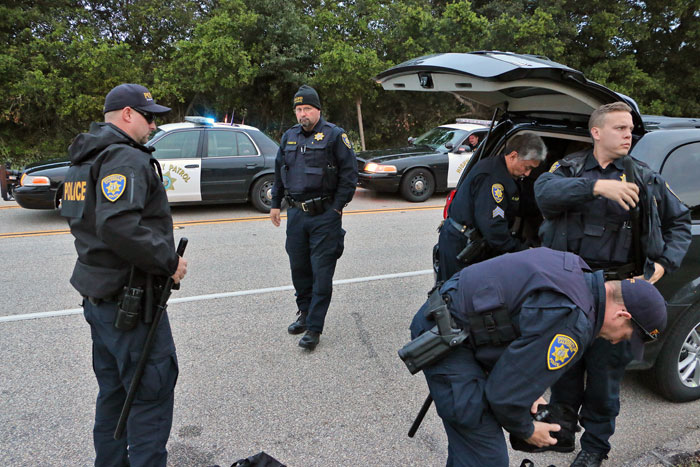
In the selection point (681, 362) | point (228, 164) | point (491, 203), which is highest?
point (491, 203)

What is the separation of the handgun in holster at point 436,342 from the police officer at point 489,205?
56.9 inches

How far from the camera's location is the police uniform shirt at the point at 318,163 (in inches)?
156

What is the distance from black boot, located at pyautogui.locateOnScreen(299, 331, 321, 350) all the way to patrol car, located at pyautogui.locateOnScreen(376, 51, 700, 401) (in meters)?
1.94

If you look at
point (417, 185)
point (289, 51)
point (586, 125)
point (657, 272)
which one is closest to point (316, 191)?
point (586, 125)

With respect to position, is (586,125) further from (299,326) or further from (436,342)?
(299,326)

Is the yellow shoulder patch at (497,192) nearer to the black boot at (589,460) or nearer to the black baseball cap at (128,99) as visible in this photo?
the black boot at (589,460)

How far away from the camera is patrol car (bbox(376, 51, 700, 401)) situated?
268 cm

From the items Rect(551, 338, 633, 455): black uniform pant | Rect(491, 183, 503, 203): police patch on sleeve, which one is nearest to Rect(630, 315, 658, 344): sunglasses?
Rect(551, 338, 633, 455): black uniform pant

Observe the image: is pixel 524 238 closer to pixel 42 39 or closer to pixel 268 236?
pixel 268 236

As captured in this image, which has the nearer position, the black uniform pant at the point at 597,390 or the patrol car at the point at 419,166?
the black uniform pant at the point at 597,390

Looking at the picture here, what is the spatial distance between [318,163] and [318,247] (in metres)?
0.64

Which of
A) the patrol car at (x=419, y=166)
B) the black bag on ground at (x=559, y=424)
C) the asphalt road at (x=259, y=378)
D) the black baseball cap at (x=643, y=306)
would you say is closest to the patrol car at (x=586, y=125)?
the asphalt road at (x=259, y=378)

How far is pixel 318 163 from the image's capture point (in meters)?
3.98

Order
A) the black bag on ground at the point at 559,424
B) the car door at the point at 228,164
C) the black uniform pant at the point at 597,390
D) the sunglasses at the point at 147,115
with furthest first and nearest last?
the car door at the point at 228,164 < the black uniform pant at the point at 597,390 < the sunglasses at the point at 147,115 < the black bag on ground at the point at 559,424
